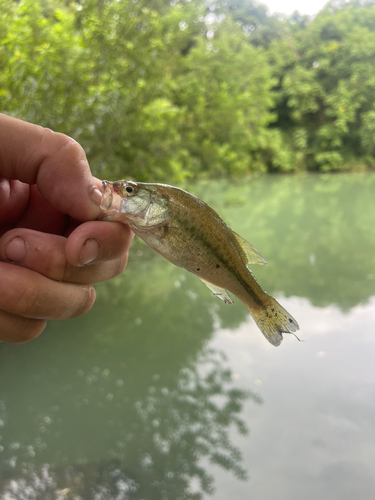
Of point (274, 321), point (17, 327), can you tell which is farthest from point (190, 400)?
point (274, 321)

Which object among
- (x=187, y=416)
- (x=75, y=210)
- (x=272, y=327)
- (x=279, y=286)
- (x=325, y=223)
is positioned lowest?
(x=325, y=223)

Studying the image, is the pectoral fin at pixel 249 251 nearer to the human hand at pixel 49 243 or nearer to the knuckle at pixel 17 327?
the human hand at pixel 49 243

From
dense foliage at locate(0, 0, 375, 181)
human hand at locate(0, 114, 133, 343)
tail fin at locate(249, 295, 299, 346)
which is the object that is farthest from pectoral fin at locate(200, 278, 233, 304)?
dense foliage at locate(0, 0, 375, 181)

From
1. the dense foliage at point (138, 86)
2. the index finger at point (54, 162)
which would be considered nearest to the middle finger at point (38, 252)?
the index finger at point (54, 162)

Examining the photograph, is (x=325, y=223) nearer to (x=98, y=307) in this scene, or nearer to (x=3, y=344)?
(x=98, y=307)

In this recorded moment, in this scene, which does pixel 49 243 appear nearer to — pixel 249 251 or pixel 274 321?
pixel 249 251

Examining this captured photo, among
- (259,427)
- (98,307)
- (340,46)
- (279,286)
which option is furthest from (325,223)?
(340,46)
